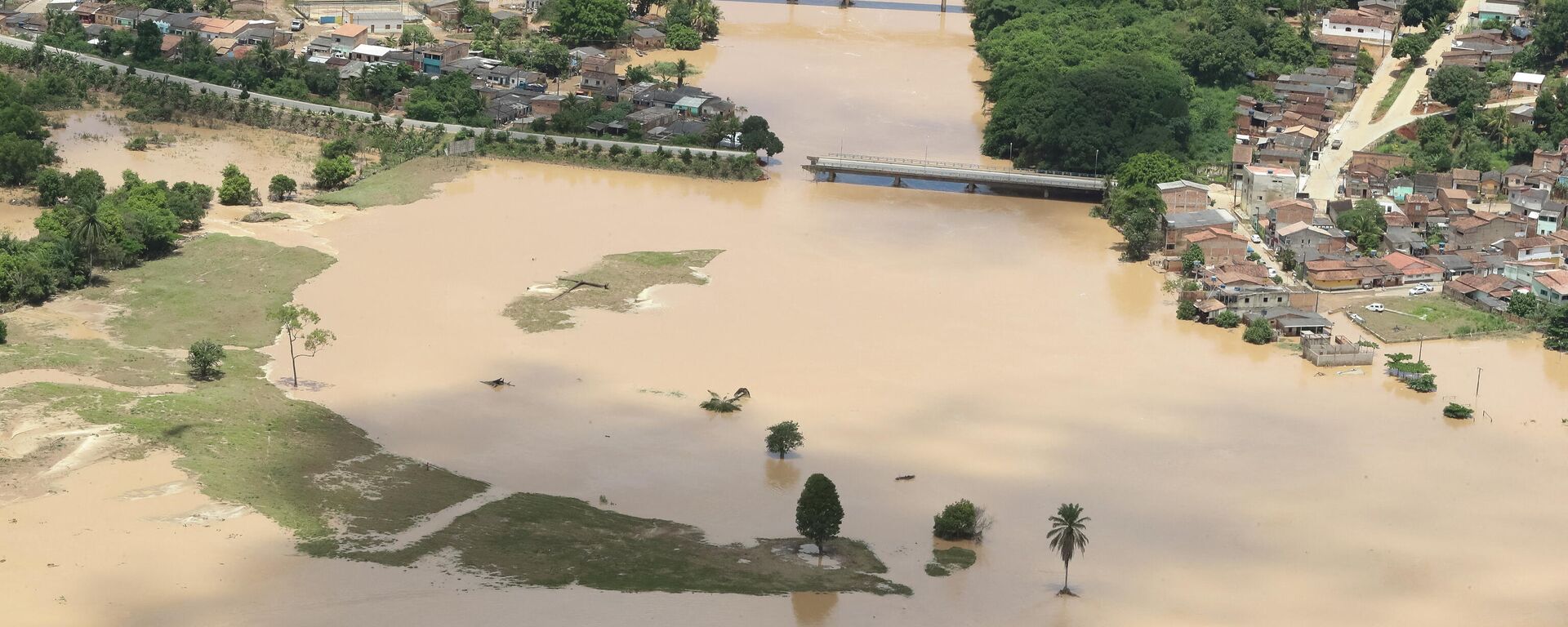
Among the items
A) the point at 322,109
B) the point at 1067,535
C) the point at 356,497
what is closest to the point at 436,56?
the point at 322,109

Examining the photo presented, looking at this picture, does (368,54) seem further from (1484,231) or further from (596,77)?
(1484,231)

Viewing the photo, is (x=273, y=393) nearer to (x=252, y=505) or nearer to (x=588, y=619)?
(x=252, y=505)

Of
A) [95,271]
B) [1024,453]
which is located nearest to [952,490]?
[1024,453]

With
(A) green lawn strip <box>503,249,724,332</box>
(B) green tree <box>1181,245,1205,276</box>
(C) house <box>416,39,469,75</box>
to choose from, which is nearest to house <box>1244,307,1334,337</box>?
(B) green tree <box>1181,245,1205,276</box>

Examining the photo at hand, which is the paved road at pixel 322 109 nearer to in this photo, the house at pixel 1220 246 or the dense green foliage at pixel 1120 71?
the dense green foliage at pixel 1120 71

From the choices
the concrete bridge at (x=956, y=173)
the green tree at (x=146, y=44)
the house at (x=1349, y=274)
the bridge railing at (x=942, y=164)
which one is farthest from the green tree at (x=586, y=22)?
the house at (x=1349, y=274)

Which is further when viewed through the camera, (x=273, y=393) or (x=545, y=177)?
(x=545, y=177)
